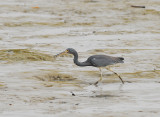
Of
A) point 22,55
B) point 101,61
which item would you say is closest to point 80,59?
point 22,55

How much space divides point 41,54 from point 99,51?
7.49 feet

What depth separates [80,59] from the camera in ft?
54.1

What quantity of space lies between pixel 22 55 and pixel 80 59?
6.00 ft

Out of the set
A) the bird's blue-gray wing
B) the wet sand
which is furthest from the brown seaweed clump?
the bird's blue-gray wing

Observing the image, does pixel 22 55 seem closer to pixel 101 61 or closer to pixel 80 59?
pixel 80 59

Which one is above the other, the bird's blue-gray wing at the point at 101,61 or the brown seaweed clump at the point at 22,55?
the bird's blue-gray wing at the point at 101,61

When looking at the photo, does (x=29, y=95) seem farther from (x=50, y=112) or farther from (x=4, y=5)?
(x=4, y=5)

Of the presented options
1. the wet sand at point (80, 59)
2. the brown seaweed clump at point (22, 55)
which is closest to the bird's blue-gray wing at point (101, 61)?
the wet sand at point (80, 59)

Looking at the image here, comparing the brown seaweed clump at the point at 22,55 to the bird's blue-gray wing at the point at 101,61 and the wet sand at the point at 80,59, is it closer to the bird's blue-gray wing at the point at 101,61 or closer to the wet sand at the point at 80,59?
the wet sand at the point at 80,59

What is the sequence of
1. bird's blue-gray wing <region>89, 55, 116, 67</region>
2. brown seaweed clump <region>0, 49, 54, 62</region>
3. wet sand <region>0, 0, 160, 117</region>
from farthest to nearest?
brown seaweed clump <region>0, 49, 54, 62</region>, bird's blue-gray wing <region>89, 55, 116, 67</region>, wet sand <region>0, 0, 160, 117</region>

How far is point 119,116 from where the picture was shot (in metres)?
9.65

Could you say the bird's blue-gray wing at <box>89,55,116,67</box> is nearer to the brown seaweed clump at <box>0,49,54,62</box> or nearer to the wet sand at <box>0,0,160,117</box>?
the wet sand at <box>0,0,160,117</box>

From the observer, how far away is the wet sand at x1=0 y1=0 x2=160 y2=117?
34.5ft

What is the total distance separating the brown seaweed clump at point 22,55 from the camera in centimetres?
1580
